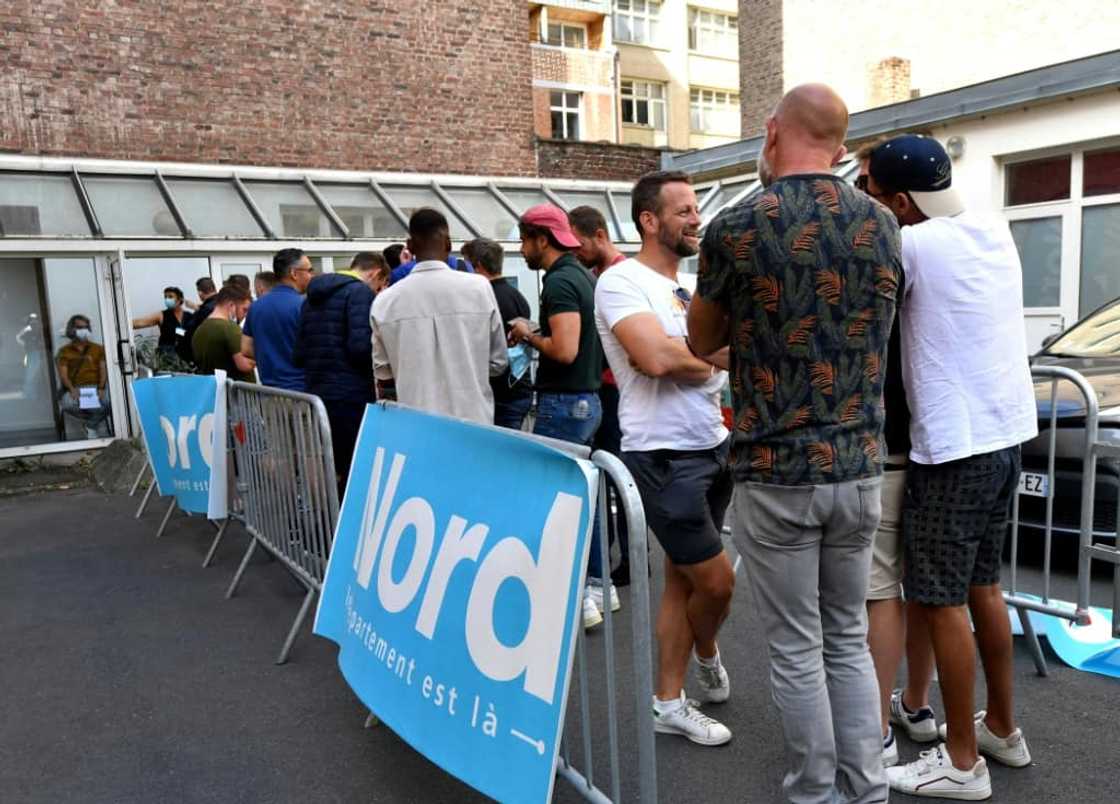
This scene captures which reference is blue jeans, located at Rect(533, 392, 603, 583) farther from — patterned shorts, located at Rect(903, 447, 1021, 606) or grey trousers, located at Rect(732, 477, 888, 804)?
grey trousers, located at Rect(732, 477, 888, 804)

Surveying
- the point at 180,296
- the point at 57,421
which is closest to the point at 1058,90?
the point at 180,296

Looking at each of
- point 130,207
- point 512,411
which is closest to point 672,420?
point 512,411

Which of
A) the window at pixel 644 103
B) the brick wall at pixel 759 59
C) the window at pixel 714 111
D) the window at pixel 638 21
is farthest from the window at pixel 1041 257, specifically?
the window at pixel 714 111

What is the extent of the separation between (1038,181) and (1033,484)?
948 centimetres

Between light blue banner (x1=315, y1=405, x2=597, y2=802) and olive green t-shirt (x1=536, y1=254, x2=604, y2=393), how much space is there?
124cm

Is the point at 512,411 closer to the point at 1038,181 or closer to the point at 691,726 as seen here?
the point at 691,726

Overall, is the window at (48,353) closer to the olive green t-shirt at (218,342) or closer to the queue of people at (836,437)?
the olive green t-shirt at (218,342)

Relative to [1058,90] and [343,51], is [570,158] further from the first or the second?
[1058,90]

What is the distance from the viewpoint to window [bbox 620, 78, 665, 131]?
37469 mm

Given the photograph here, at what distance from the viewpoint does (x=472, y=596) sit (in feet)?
7.77

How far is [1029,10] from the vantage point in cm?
1864

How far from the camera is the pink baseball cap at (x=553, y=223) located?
426 centimetres

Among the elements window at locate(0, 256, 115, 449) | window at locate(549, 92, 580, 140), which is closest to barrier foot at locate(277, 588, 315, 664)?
window at locate(0, 256, 115, 449)

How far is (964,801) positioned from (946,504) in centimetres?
100
